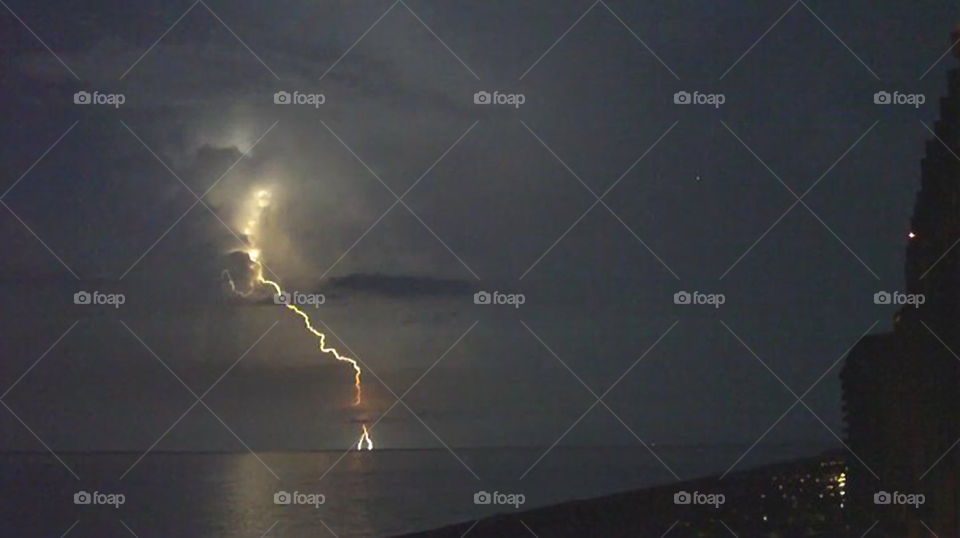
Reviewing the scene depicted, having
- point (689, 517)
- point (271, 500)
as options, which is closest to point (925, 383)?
point (689, 517)

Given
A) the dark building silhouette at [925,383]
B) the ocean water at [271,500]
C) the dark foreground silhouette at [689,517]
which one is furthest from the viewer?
the ocean water at [271,500]

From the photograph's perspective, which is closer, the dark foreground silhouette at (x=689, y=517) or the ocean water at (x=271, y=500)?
the dark foreground silhouette at (x=689, y=517)

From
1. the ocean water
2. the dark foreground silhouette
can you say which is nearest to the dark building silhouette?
the dark foreground silhouette

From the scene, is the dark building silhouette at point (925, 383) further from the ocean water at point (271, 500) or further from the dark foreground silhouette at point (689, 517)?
the ocean water at point (271, 500)

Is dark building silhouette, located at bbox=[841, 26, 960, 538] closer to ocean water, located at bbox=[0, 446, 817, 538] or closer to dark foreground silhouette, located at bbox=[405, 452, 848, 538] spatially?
dark foreground silhouette, located at bbox=[405, 452, 848, 538]

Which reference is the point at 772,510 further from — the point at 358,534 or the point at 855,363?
the point at 358,534

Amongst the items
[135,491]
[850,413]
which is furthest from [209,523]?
[850,413]

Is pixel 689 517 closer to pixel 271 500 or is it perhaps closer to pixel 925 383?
pixel 925 383

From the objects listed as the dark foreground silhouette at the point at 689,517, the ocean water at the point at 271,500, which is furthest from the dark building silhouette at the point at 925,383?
the ocean water at the point at 271,500
